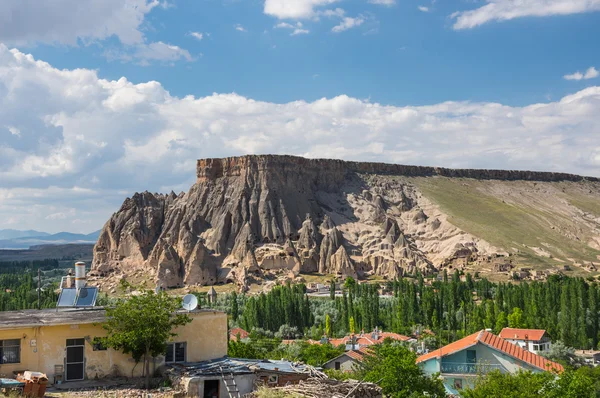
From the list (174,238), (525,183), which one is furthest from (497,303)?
(525,183)

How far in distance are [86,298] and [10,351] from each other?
4908 mm

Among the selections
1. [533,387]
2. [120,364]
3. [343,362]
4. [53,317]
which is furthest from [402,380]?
[343,362]

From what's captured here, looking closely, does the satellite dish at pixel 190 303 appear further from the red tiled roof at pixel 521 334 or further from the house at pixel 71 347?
the red tiled roof at pixel 521 334

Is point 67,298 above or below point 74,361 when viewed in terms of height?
above

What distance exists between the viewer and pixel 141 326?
25156 millimetres

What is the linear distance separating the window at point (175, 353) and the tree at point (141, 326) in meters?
1.04

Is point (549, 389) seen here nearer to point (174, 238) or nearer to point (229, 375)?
point (229, 375)

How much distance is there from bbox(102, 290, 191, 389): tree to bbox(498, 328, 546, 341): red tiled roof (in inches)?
1702

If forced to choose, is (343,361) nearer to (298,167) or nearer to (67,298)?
(67,298)

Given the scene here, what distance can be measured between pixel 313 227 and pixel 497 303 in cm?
6013

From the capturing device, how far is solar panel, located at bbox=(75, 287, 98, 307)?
2873cm

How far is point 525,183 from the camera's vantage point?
192250mm

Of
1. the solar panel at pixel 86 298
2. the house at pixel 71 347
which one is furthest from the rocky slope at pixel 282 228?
the house at pixel 71 347

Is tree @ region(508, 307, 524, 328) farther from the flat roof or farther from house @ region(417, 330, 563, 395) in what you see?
the flat roof
